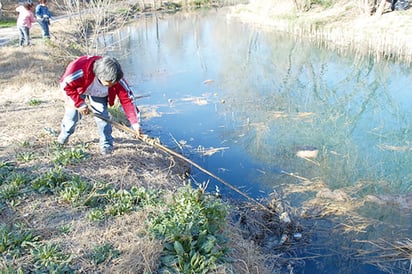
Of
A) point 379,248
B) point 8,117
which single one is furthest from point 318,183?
point 8,117

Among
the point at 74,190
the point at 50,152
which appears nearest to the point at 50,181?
the point at 74,190

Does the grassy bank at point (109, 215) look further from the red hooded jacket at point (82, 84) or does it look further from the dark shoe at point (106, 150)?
the red hooded jacket at point (82, 84)

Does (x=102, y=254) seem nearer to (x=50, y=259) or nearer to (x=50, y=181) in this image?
(x=50, y=259)

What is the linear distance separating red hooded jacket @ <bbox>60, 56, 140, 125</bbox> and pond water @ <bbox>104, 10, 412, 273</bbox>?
2.17 meters

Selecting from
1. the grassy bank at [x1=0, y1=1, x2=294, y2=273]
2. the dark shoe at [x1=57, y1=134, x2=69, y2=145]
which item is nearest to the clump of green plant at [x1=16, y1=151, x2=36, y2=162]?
the grassy bank at [x1=0, y1=1, x2=294, y2=273]

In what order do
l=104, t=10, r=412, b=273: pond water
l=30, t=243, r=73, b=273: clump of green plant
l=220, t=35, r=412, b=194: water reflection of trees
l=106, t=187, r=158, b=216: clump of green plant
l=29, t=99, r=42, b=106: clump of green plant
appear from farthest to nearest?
1. l=29, t=99, r=42, b=106: clump of green plant
2. l=220, t=35, r=412, b=194: water reflection of trees
3. l=104, t=10, r=412, b=273: pond water
4. l=106, t=187, r=158, b=216: clump of green plant
5. l=30, t=243, r=73, b=273: clump of green plant

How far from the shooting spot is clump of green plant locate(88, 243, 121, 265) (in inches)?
131

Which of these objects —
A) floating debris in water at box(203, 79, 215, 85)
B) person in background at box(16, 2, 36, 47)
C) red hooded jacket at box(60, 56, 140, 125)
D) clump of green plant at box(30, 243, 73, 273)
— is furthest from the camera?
floating debris in water at box(203, 79, 215, 85)

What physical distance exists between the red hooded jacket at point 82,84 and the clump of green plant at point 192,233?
1557mm

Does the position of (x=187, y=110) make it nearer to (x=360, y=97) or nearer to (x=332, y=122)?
(x=332, y=122)

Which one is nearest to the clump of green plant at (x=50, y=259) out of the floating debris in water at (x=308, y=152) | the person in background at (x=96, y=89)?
the person in background at (x=96, y=89)

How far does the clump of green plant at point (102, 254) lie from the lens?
333cm

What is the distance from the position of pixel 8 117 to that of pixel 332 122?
6.95 meters

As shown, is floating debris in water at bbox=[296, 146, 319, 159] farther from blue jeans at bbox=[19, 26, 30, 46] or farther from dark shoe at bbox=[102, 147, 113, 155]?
blue jeans at bbox=[19, 26, 30, 46]
